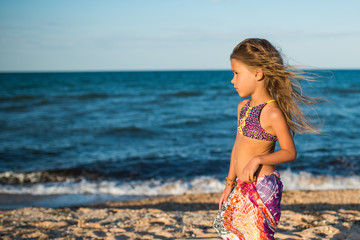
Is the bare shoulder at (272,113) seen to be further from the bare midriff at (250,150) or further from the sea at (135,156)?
the sea at (135,156)

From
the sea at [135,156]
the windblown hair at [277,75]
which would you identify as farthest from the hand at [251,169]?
the sea at [135,156]

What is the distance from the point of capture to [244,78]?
2088 mm

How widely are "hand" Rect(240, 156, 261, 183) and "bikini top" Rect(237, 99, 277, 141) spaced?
0.16 metres

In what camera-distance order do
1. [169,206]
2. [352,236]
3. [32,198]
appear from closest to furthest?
[352,236] → [169,206] → [32,198]

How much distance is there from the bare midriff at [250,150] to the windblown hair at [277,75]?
0.19 meters

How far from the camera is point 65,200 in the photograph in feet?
19.7

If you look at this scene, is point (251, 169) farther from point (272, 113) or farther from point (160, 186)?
point (160, 186)

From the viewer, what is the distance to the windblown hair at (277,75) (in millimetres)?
2018

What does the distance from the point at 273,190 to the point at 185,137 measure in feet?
29.8

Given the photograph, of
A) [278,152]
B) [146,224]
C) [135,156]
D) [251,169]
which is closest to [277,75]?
[278,152]

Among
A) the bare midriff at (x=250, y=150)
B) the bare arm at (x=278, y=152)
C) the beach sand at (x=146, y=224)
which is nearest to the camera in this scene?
the bare arm at (x=278, y=152)

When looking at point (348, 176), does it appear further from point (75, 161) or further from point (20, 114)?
point (20, 114)

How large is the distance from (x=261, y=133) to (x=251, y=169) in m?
0.24

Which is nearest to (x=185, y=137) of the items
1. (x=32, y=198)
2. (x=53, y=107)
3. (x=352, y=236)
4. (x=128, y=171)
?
(x=128, y=171)
